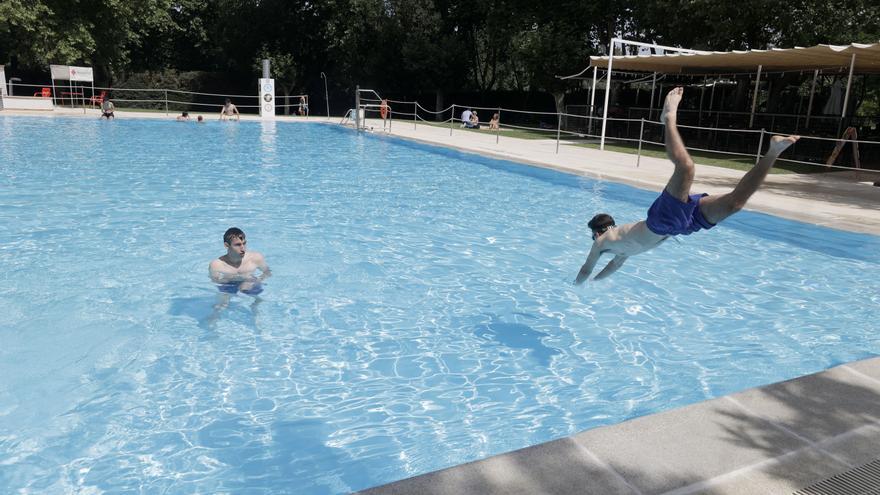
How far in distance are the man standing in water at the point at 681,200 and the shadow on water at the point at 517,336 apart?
4.07ft

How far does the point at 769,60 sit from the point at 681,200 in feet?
52.4

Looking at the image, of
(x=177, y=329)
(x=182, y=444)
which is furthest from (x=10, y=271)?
(x=182, y=444)

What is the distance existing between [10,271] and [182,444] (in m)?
4.58

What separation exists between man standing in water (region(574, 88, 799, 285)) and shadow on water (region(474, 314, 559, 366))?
1.24 meters

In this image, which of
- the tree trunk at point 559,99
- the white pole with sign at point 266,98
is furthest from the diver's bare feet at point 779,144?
the white pole with sign at point 266,98

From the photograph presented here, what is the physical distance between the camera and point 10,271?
23.9 ft

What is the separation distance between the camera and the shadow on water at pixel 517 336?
5.79 meters

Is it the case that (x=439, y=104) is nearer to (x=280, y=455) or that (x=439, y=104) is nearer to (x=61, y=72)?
(x=61, y=72)

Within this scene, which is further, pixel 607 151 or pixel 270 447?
pixel 607 151

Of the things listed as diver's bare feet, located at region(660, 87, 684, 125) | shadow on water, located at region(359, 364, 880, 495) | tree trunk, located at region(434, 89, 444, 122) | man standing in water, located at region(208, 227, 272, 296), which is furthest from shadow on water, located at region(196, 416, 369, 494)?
tree trunk, located at region(434, 89, 444, 122)

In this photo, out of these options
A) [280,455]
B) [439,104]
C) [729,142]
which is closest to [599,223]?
[280,455]

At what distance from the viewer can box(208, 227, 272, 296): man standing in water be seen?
6.16 m

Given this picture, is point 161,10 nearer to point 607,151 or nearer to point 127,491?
point 607,151

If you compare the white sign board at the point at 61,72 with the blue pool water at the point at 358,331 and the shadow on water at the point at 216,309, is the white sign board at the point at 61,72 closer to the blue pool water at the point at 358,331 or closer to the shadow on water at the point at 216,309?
the blue pool water at the point at 358,331
